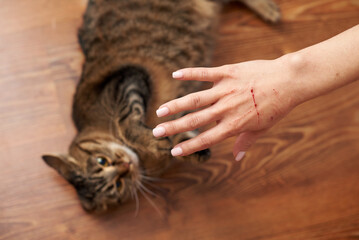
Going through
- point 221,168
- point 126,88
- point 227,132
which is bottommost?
point 221,168

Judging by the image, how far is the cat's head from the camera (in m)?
1.29

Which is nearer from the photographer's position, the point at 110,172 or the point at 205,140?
the point at 205,140

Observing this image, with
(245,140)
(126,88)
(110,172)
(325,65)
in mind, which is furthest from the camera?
(126,88)

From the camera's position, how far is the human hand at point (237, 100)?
0.98 m

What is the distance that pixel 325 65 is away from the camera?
0.95 metres

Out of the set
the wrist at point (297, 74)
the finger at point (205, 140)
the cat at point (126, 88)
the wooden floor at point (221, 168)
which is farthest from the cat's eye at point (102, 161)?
the wrist at point (297, 74)

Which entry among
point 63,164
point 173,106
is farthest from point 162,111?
point 63,164

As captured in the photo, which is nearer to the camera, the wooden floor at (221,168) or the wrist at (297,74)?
the wrist at (297,74)

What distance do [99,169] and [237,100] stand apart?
625 mm

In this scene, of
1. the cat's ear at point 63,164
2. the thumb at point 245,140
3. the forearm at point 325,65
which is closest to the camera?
the forearm at point 325,65

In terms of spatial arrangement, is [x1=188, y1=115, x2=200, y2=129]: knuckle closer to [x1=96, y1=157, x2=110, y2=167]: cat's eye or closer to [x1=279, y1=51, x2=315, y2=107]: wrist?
[x1=279, y1=51, x2=315, y2=107]: wrist

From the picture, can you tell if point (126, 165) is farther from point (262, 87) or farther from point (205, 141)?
point (262, 87)

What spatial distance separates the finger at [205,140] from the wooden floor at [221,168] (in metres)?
0.46

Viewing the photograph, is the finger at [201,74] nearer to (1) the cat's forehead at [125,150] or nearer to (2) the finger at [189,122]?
(2) the finger at [189,122]
